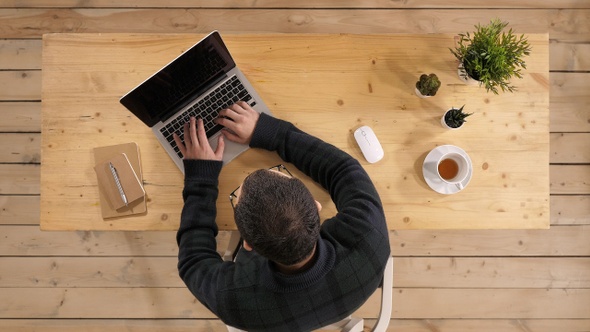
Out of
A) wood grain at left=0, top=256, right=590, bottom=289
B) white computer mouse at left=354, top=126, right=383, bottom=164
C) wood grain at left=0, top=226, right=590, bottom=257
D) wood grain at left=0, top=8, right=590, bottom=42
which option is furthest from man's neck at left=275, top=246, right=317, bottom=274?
wood grain at left=0, top=8, right=590, bottom=42

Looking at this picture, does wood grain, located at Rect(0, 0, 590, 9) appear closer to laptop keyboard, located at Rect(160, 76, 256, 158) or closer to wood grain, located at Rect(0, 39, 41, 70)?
wood grain, located at Rect(0, 39, 41, 70)

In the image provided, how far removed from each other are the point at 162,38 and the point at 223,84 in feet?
0.83

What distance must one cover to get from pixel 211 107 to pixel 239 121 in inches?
4.2

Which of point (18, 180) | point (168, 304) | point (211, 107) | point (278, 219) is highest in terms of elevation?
point (211, 107)

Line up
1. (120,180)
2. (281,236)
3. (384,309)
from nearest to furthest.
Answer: (281,236)
(384,309)
(120,180)

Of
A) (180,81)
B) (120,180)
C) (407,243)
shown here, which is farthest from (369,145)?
(407,243)

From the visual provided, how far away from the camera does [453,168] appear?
4.65 feet

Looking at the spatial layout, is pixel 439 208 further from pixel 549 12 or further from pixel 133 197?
pixel 549 12

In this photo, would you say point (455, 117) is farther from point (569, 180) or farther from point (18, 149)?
point (18, 149)

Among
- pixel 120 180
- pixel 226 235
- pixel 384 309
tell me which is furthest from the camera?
pixel 226 235

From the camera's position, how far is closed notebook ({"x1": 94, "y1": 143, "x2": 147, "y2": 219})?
1396 mm

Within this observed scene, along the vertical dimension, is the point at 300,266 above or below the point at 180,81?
below

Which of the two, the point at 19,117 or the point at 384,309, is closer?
the point at 384,309

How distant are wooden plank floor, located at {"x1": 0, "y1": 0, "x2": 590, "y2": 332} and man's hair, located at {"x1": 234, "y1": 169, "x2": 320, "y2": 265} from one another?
1283 millimetres
